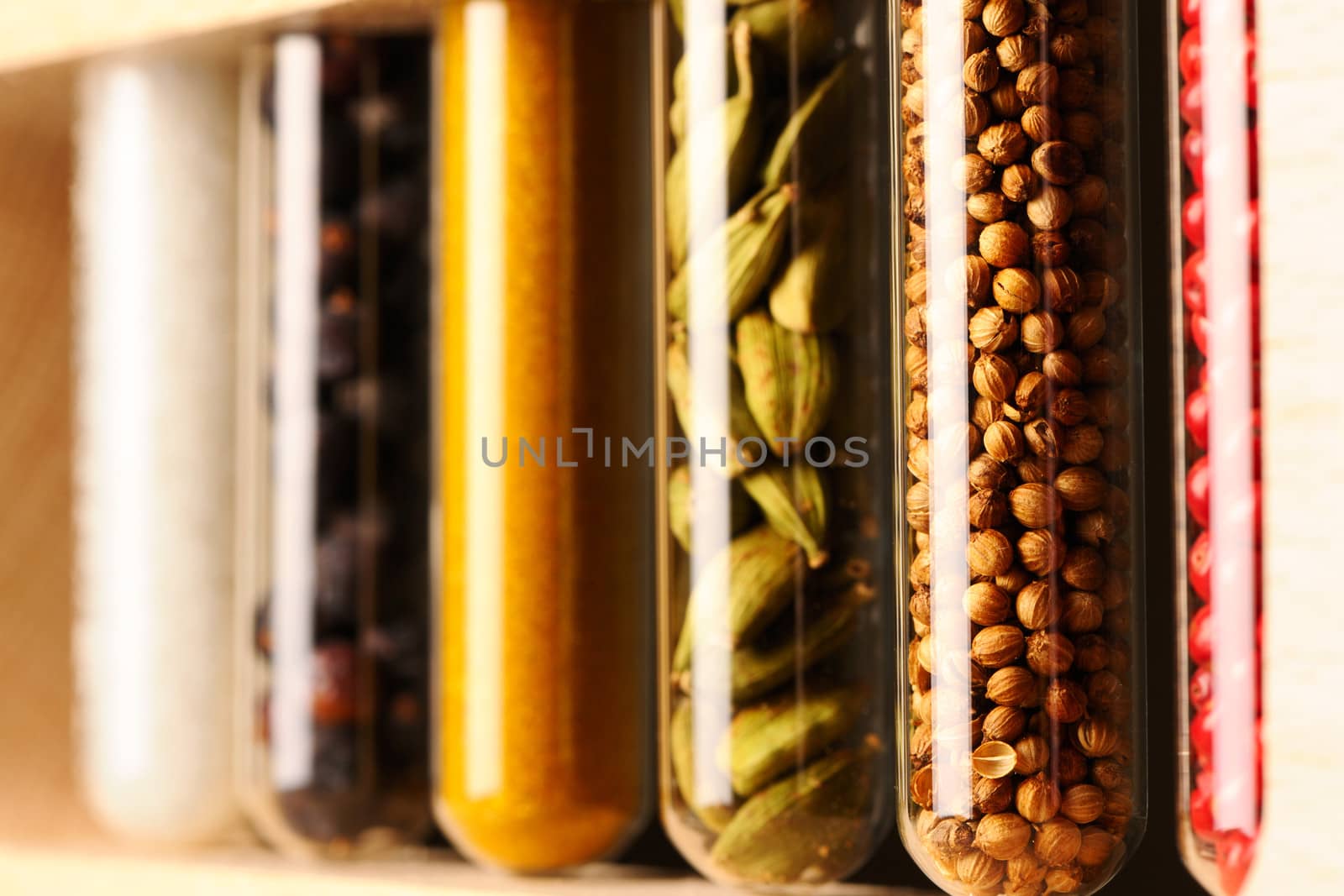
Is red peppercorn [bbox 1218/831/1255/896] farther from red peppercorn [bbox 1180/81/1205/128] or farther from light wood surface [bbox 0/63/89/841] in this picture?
light wood surface [bbox 0/63/89/841]

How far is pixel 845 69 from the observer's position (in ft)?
1.50

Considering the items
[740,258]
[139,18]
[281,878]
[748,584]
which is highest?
[139,18]

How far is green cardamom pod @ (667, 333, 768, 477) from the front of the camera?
44 cm

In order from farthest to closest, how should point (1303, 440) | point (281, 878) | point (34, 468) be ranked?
point (34, 468)
point (281, 878)
point (1303, 440)

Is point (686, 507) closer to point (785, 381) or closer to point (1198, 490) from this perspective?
point (785, 381)

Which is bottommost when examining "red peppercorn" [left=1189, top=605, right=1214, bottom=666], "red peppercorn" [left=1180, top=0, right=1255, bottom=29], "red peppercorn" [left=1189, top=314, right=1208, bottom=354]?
"red peppercorn" [left=1189, top=605, right=1214, bottom=666]

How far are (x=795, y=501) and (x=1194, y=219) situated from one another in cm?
15

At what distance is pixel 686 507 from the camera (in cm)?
45

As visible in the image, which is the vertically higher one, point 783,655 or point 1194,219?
point 1194,219

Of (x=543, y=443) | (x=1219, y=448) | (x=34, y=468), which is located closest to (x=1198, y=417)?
(x=1219, y=448)

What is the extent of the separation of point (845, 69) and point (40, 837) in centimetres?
48

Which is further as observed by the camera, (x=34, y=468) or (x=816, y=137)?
(x=34, y=468)

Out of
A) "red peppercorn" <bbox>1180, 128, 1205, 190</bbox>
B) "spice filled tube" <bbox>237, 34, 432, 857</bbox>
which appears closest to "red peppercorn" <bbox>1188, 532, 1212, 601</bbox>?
"red peppercorn" <bbox>1180, 128, 1205, 190</bbox>

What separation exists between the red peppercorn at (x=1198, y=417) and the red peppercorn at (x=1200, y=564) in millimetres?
29
